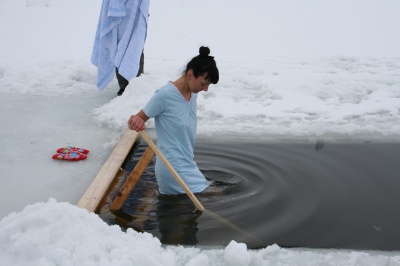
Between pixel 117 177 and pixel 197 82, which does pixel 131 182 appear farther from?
pixel 197 82

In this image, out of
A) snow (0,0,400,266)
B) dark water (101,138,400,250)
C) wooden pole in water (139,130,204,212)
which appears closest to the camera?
snow (0,0,400,266)

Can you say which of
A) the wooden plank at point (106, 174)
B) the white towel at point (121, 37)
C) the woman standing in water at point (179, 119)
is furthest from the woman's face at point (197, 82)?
the white towel at point (121, 37)

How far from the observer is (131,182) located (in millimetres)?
3709

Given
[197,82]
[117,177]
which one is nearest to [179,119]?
[197,82]

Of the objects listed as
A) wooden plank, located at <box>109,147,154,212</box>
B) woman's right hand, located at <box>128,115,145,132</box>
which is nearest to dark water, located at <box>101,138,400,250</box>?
wooden plank, located at <box>109,147,154,212</box>

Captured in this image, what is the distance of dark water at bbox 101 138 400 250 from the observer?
11.0 feet

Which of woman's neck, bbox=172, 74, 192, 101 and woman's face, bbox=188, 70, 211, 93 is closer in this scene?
woman's face, bbox=188, 70, 211, 93

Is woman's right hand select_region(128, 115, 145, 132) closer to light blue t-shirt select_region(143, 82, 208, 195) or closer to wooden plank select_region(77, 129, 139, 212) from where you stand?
light blue t-shirt select_region(143, 82, 208, 195)

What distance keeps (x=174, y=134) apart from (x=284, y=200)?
0.94 metres

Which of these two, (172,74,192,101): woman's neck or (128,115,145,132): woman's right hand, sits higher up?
(172,74,192,101): woman's neck

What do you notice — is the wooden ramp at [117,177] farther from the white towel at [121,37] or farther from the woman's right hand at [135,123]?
the white towel at [121,37]

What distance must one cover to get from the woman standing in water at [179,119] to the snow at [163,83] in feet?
2.32

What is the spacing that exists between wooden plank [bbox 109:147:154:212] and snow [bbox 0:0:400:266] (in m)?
0.30

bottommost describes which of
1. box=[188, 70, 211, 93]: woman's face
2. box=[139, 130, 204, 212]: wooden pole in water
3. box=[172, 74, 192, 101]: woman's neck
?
box=[139, 130, 204, 212]: wooden pole in water
